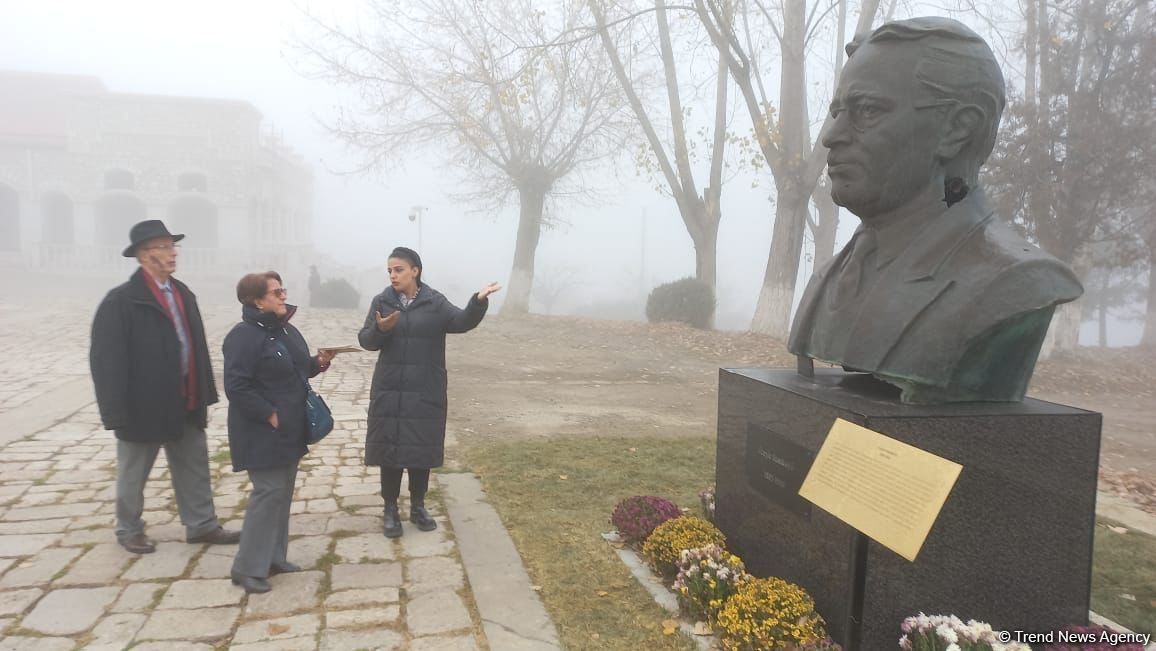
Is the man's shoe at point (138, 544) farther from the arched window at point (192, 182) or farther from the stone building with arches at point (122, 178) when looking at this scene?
the arched window at point (192, 182)

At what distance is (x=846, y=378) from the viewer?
3.50 m

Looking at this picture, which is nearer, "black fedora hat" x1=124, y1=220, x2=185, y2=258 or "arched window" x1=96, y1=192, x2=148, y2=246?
"black fedora hat" x1=124, y1=220, x2=185, y2=258

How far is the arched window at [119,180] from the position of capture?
122 ft

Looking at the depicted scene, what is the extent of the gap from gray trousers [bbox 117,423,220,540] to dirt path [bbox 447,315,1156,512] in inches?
117

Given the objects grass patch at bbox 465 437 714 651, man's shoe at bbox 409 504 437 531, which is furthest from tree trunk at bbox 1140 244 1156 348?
man's shoe at bbox 409 504 437 531

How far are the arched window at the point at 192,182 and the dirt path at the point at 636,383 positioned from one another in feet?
90.6

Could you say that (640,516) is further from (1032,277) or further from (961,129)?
(961,129)

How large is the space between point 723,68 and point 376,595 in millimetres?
17611

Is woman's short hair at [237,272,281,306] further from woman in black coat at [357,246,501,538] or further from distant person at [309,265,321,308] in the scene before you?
distant person at [309,265,321,308]

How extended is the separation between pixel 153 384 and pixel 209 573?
1.09 meters

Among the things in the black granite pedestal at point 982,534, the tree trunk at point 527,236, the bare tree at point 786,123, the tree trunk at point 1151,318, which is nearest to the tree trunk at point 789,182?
the bare tree at point 786,123

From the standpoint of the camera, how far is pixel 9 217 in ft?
119

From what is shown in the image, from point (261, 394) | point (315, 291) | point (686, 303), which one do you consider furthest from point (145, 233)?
point (315, 291)

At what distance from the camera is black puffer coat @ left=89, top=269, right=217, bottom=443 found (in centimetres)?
385
